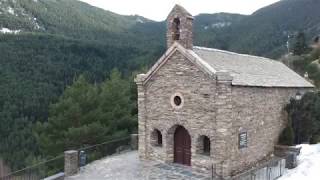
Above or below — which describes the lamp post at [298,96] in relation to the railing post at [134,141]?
above

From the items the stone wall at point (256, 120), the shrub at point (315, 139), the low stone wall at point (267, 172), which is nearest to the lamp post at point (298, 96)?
the stone wall at point (256, 120)

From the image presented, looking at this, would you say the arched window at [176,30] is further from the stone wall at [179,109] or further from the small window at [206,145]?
the small window at [206,145]

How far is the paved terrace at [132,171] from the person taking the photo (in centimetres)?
1883

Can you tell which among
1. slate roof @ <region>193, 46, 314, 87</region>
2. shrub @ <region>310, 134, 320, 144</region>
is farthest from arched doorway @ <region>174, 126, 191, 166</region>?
shrub @ <region>310, 134, 320, 144</region>

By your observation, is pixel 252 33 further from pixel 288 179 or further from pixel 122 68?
pixel 288 179

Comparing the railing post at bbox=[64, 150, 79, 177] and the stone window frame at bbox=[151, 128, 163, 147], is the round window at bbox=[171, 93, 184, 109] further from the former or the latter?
the railing post at bbox=[64, 150, 79, 177]

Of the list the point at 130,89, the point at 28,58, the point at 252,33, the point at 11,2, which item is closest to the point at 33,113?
the point at 28,58

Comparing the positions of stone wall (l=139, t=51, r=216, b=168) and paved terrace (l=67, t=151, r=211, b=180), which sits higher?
stone wall (l=139, t=51, r=216, b=168)

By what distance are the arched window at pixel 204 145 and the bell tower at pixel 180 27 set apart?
4522 mm

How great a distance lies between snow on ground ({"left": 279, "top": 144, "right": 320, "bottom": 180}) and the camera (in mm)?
18094

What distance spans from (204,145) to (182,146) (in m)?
1.30

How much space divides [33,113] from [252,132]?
61791 mm

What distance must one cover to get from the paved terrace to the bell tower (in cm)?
605

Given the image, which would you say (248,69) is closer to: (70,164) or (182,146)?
(182,146)
